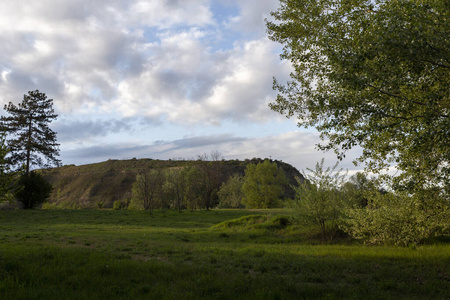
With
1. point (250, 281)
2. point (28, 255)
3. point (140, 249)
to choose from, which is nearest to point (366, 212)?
point (250, 281)

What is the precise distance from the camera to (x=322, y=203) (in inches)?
750

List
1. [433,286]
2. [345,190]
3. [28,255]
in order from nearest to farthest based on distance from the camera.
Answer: [433,286], [28,255], [345,190]

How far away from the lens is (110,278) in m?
8.88

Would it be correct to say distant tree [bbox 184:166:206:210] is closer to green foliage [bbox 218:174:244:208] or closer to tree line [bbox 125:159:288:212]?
tree line [bbox 125:159:288:212]

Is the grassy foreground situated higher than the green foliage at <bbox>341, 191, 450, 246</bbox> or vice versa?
the green foliage at <bbox>341, 191, 450, 246</bbox>

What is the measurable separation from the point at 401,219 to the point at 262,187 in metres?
47.4

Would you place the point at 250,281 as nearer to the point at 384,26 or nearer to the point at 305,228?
the point at 384,26

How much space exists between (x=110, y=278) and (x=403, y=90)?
1061cm

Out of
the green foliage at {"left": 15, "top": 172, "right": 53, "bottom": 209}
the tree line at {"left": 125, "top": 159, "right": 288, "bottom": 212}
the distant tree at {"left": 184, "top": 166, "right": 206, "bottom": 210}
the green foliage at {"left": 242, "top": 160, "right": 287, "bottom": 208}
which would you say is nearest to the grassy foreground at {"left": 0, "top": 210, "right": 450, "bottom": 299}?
the green foliage at {"left": 15, "top": 172, "right": 53, "bottom": 209}

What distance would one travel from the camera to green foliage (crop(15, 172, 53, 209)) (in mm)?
46156

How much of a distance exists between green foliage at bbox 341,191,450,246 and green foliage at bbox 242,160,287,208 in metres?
45.6

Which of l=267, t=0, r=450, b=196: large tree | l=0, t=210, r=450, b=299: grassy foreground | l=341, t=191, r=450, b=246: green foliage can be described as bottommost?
l=0, t=210, r=450, b=299: grassy foreground

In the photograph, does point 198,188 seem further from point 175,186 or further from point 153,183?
point 153,183

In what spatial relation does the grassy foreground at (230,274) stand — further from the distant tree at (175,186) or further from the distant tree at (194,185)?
the distant tree at (194,185)
